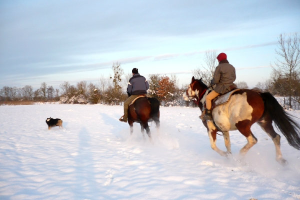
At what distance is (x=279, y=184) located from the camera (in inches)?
129

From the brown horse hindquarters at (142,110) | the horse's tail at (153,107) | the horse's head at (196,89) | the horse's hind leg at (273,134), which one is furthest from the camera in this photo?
the horse's tail at (153,107)

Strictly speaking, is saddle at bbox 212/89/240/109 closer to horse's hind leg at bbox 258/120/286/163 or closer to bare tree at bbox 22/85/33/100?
horse's hind leg at bbox 258/120/286/163

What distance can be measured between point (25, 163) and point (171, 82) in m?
26.0

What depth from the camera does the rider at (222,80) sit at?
455cm

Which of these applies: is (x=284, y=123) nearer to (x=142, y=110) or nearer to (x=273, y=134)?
(x=273, y=134)

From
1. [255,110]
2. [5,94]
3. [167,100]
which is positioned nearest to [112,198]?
[255,110]

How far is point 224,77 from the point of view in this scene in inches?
179

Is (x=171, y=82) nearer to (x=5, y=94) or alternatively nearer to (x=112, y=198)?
(x=112, y=198)

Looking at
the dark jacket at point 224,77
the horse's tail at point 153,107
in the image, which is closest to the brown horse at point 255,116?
the dark jacket at point 224,77

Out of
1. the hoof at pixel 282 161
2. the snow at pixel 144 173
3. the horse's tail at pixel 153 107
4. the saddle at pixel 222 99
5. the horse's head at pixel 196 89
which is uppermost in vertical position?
the horse's head at pixel 196 89

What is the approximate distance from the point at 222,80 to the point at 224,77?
0.09m

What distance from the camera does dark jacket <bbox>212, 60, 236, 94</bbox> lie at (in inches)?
179

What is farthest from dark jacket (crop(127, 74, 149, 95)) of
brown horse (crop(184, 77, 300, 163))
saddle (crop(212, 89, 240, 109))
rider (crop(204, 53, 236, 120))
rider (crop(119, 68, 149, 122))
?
brown horse (crop(184, 77, 300, 163))

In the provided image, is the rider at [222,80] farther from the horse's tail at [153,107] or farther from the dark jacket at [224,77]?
the horse's tail at [153,107]
